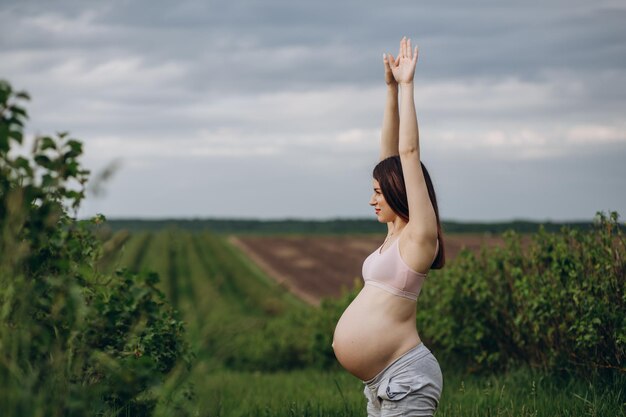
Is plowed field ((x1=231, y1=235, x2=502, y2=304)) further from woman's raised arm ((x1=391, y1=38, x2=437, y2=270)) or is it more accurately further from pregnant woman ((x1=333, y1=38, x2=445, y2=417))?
woman's raised arm ((x1=391, y1=38, x2=437, y2=270))

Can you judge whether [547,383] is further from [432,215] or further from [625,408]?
[432,215]

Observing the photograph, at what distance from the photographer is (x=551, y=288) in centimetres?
834

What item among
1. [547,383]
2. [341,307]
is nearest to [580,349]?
[547,383]

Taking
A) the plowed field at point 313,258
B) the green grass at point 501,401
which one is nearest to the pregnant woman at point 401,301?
the green grass at point 501,401

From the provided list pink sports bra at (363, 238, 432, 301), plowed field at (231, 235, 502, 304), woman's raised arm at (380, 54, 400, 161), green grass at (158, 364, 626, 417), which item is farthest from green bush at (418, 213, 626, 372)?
plowed field at (231, 235, 502, 304)

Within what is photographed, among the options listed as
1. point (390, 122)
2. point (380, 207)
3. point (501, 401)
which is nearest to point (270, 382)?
point (501, 401)

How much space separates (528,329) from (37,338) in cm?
631

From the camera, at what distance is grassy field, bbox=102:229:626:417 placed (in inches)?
128

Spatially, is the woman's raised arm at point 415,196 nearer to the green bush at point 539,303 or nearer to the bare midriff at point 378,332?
the bare midriff at point 378,332

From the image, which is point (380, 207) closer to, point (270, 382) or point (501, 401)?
point (501, 401)

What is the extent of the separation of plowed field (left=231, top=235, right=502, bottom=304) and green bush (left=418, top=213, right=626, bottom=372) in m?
25.2

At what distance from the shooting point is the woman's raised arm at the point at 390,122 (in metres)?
5.16

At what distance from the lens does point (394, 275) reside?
4.20m

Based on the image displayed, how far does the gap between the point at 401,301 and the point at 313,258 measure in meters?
53.8
